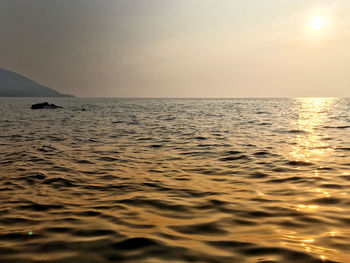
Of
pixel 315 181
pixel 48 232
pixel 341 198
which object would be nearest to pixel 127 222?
pixel 48 232

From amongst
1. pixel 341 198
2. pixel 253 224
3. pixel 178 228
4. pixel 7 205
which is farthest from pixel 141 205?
pixel 341 198

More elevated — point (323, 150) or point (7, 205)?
point (323, 150)

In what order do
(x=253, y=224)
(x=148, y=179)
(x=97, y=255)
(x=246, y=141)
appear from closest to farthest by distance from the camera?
(x=97, y=255) → (x=253, y=224) → (x=148, y=179) → (x=246, y=141)

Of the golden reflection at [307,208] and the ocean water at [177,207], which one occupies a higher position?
the golden reflection at [307,208]

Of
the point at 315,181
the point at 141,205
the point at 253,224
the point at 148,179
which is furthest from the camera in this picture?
the point at 148,179

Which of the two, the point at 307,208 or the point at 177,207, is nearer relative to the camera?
the point at 307,208

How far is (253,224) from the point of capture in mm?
4125

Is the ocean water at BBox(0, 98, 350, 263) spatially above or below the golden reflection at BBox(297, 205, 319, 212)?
→ below

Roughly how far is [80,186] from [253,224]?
407 cm

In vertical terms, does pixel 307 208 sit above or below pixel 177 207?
above

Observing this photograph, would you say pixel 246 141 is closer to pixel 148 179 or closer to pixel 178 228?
pixel 148 179

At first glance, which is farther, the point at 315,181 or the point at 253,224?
the point at 315,181

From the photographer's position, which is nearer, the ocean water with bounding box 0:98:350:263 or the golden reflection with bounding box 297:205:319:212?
the ocean water with bounding box 0:98:350:263

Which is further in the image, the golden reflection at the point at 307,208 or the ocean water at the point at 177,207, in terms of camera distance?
the golden reflection at the point at 307,208
